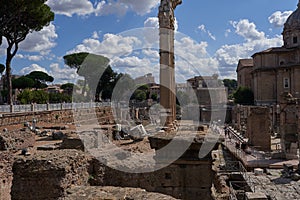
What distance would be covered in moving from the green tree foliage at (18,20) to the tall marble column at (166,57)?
13.0 metres

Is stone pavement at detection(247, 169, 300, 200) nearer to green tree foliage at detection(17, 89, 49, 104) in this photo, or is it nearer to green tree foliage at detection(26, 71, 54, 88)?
green tree foliage at detection(17, 89, 49, 104)

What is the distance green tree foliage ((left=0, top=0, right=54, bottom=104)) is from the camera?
841 inches

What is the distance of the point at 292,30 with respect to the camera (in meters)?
43.5

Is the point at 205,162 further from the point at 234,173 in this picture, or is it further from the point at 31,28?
the point at 31,28

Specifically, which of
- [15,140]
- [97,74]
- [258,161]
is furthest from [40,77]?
[258,161]

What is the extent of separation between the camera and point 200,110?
4869 centimetres

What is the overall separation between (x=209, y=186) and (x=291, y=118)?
1485cm

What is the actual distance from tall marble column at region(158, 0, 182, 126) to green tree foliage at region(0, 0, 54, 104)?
1296 cm

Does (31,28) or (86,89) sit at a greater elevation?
(31,28)

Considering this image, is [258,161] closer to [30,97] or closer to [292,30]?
[30,97]

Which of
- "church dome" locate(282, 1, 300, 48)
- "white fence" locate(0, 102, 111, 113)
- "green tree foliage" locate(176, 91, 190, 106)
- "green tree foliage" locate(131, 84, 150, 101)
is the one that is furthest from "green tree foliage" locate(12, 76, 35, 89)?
"church dome" locate(282, 1, 300, 48)

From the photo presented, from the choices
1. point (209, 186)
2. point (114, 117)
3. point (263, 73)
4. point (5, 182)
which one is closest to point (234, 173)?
point (209, 186)

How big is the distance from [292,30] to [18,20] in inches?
1479

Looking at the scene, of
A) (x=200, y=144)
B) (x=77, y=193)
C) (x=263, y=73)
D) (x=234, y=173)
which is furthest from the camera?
(x=263, y=73)
